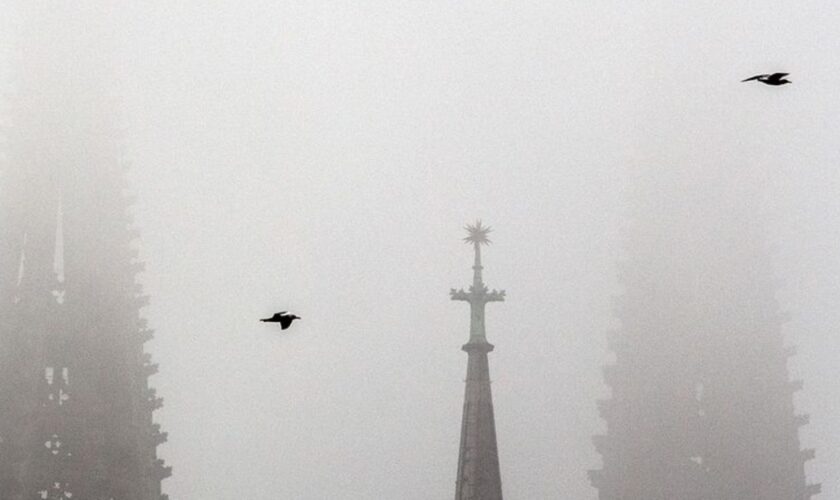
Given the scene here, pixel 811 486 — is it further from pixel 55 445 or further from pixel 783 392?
pixel 55 445

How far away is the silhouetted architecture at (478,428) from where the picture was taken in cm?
4488

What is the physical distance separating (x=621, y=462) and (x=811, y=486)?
6361 millimetres

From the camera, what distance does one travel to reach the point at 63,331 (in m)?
42.1

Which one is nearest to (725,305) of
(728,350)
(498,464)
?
(728,350)

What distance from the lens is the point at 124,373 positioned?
4175cm

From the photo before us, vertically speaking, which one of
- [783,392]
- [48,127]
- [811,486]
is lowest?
[811,486]

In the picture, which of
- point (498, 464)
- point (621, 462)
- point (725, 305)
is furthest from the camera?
point (725, 305)

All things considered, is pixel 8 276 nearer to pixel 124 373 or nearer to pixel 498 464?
pixel 124 373

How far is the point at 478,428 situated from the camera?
148 feet

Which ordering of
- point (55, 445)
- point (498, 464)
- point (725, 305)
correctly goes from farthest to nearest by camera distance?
1. point (725, 305)
2. point (498, 464)
3. point (55, 445)

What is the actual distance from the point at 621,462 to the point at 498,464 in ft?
19.9

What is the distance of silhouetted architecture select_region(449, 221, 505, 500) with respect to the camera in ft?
147

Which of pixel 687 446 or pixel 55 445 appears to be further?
pixel 687 446

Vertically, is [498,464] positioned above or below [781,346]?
below
